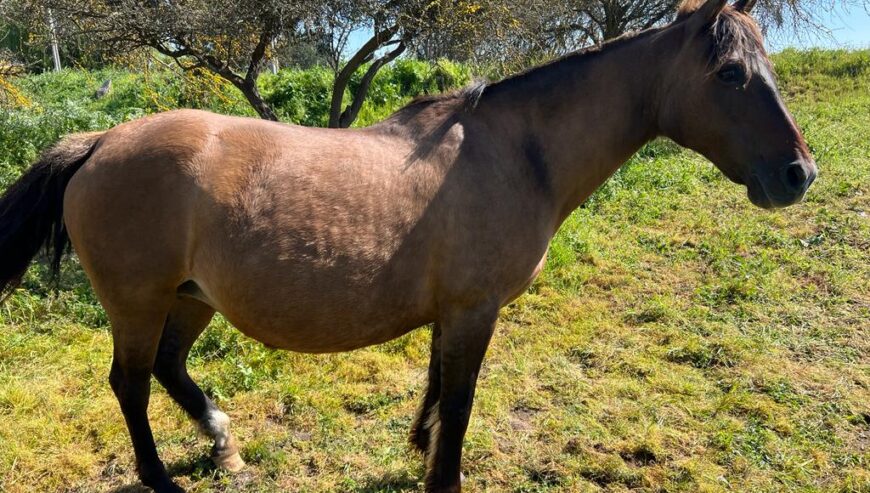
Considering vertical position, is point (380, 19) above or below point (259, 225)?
above

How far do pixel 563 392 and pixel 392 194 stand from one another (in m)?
2.14

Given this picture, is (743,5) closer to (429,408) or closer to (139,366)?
(429,408)

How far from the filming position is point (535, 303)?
490cm

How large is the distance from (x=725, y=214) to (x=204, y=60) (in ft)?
21.3

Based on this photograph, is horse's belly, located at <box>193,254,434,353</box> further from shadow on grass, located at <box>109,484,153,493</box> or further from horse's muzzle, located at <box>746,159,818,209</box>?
horse's muzzle, located at <box>746,159,818,209</box>

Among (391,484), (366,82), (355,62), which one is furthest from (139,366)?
(366,82)

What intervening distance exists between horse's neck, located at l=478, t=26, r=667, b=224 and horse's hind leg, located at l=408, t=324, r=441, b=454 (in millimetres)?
1035

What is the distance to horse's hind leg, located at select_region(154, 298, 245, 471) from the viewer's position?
279cm

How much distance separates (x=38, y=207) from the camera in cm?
240

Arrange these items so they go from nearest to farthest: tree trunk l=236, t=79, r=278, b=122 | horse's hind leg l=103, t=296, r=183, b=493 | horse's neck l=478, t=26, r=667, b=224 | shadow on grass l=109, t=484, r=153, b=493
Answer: horse's hind leg l=103, t=296, r=183, b=493 → horse's neck l=478, t=26, r=667, b=224 → shadow on grass l=109, t=484, r=153, b=493 → tree trunk l=236, t=79, r=278, b=122

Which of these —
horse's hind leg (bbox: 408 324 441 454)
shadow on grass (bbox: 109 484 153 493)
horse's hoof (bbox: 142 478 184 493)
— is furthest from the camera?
horse's hind leg (bbox: 408 324 441 454)

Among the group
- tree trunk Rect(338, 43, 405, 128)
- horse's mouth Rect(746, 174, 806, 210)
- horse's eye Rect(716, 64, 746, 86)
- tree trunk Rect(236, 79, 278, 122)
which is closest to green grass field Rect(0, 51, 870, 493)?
horse's mouth Rect(746, 174, 806, 210)

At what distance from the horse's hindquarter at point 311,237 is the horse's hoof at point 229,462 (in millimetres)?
977

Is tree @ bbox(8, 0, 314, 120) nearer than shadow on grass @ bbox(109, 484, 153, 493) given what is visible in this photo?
No
